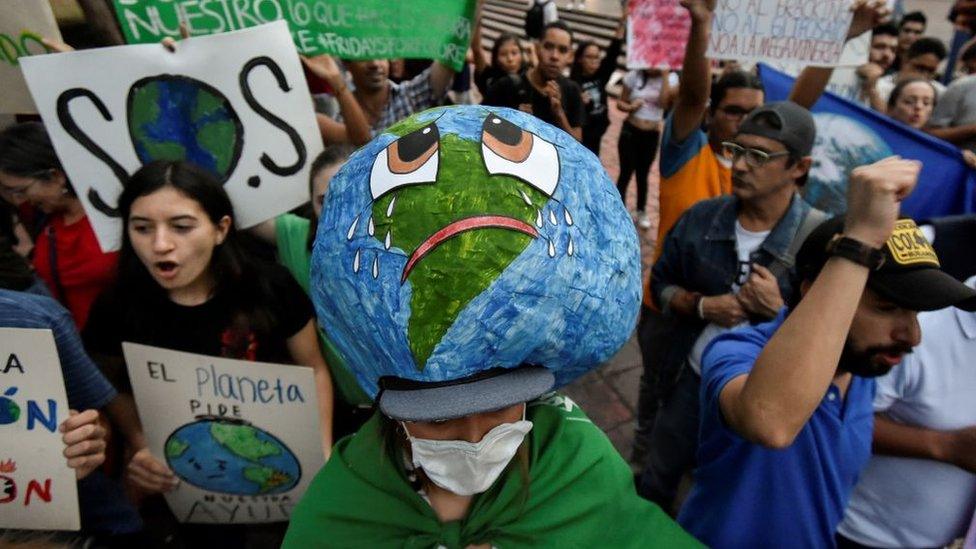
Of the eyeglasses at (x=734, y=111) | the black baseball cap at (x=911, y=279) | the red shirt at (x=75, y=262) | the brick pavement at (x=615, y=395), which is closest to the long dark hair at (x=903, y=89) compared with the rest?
the eyeglasses at (x=734, y=111)

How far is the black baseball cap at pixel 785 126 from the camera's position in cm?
226

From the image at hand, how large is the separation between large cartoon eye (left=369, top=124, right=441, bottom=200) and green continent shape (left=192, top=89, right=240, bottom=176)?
1597 mm

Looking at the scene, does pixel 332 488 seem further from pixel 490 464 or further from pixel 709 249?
pixel 709 249

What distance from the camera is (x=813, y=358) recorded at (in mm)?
1135

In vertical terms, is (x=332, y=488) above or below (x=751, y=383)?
below

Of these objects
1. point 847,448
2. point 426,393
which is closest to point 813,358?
point 847,448

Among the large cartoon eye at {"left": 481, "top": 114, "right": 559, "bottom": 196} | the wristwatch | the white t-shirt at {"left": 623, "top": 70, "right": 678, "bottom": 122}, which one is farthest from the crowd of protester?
the white t-shirt at {"left": 623, "top": 70, "right": 678, "bottom": 122}

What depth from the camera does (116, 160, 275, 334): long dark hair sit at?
1878mm

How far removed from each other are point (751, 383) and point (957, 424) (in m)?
0.89

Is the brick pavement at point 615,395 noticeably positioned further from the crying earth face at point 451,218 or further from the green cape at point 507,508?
the crying earth face at point 451,218

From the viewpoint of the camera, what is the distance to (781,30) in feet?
9.98

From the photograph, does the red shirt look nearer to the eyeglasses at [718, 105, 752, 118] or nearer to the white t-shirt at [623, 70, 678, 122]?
the eyeglasses at [718, 105, 752, 118]

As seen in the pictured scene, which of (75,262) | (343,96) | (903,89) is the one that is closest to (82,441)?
(75,262)

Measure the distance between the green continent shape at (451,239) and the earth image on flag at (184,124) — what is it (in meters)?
1.67
